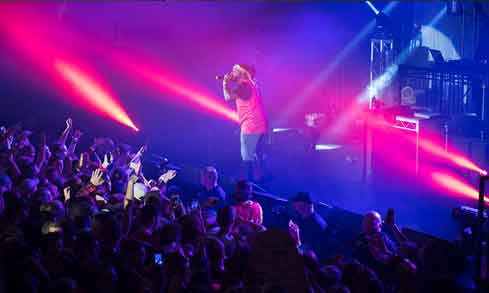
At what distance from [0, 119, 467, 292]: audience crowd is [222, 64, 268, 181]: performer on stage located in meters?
3.77

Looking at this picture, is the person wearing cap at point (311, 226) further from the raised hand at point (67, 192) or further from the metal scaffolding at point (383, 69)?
the metal scaffolding at point (383, 69)

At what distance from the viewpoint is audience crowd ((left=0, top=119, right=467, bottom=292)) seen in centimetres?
386

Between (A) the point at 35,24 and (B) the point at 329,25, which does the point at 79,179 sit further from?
(B) the point at 329,25

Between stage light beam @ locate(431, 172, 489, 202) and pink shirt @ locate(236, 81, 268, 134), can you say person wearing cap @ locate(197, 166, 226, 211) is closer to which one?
pink shirt @ locate(236, 81, 268, 134)

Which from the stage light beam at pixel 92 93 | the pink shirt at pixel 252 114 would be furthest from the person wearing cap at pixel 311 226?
the stage light beam at pixel 92 93

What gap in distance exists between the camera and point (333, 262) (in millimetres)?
4621

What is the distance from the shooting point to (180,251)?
4379 mm

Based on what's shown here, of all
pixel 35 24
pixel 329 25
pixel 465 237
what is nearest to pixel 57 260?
pixel 465 237

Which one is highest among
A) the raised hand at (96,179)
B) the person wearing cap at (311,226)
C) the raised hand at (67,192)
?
the raised hand at (96,179)

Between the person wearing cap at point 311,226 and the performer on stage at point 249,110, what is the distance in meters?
4.06

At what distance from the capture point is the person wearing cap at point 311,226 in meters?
6.06

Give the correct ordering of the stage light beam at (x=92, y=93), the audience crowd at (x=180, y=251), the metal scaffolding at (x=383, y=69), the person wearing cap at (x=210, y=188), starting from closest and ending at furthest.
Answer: the audience crowd at (x=180, y=251)
the person wearing cap at (x=210, y=188)
the stage light beam at (x=92, y=93)
the metal scaffolding at (x=383, y=69)

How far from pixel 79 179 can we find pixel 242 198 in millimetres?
1607

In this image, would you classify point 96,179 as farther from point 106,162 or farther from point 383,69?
point 383,69
